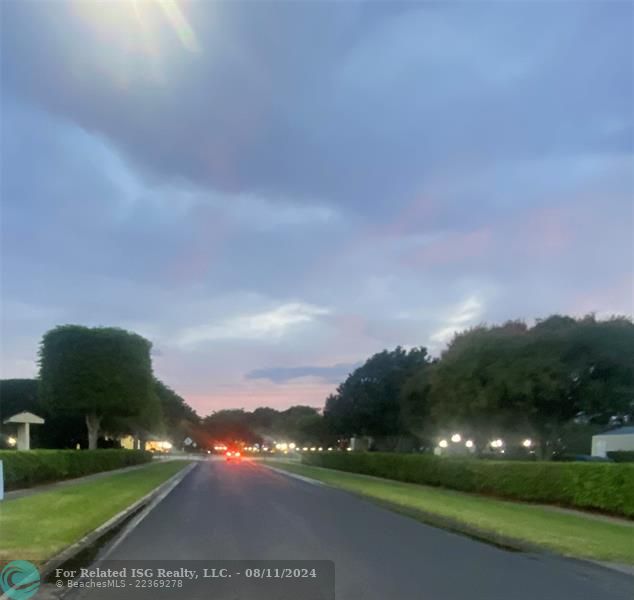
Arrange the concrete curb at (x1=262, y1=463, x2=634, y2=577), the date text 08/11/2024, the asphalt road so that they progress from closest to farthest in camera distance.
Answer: the asphalt road < the date text 08/11/2024 < the concrete curb at (x1=262, y1=463, x2=634, y2=577)

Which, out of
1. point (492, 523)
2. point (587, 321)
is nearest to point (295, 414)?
point (587, 321)

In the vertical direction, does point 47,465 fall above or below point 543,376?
below

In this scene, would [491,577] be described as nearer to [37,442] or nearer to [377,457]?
[377,457]

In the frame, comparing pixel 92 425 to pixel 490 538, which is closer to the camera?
Answer: pixel 490 538

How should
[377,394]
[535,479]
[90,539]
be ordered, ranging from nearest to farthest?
[90,539]
[535,479]
[377,394]

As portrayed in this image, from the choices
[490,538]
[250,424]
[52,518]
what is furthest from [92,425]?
[250,424]

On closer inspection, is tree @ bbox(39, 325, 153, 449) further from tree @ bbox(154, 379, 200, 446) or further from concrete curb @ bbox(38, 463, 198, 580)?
tree @ bbox(154, 379, 200, 446)

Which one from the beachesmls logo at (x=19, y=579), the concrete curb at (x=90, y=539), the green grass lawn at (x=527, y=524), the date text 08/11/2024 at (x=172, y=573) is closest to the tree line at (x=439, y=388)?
the green grass lawn at (x=527, y=524)

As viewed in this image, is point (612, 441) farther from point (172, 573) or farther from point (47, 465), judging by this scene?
point (172, 573)

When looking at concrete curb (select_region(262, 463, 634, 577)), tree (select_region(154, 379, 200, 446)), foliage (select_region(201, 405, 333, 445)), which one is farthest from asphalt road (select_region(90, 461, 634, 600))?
foliage (select_region(201, 405, 333, 445))

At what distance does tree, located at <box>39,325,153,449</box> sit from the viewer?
1994 inches

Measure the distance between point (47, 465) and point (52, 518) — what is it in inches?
595

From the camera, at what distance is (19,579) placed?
10070mm

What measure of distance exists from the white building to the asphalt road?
45.5 m
